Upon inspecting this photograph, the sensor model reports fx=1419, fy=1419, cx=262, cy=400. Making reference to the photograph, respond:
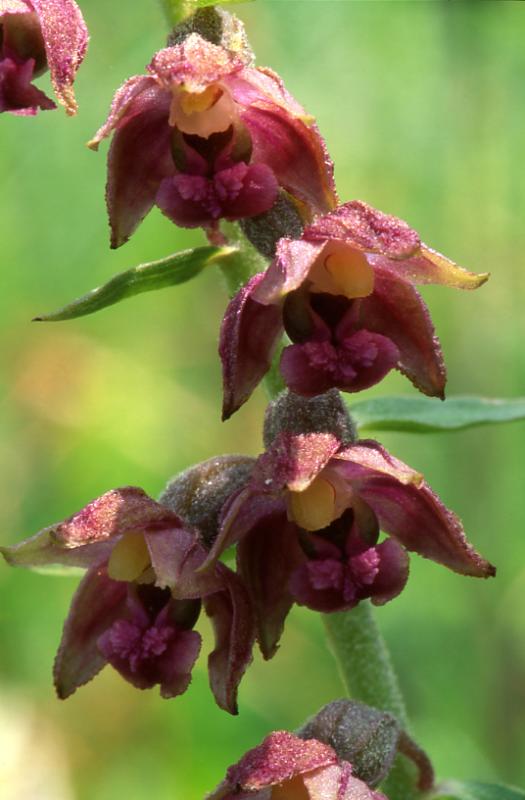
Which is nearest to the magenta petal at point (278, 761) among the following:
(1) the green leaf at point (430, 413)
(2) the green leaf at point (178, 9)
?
(1) the green leaf at point (430, 413)

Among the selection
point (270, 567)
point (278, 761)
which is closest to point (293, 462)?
point (270, 567)

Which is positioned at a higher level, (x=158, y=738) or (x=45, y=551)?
(x=45, y=551)

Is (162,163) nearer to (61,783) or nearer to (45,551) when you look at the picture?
(45,551)

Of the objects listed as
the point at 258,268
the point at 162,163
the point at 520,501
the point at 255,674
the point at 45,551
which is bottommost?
the point at 255,674

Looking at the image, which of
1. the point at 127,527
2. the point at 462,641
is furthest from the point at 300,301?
the point at 462,641

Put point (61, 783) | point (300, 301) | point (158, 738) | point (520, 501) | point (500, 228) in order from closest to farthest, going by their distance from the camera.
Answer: point (300, 301) < point (61, 783) < point (158, 738) < point (520, 501) < point (500, 228)

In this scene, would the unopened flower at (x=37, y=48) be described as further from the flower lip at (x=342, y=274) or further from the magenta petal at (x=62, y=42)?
the flower lip at (x=342, y=274)

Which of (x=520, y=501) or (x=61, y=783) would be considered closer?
(x=61, y=783)

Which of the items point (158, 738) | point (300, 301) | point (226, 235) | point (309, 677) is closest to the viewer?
point (300, 301)
